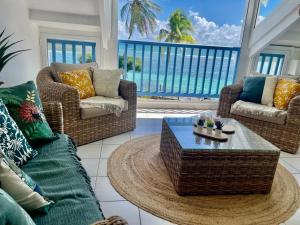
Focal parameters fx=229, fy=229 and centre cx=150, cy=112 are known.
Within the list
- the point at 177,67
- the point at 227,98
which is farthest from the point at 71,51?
the point at 227,98

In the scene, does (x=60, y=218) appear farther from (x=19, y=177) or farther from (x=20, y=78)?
(x=20, y=78)

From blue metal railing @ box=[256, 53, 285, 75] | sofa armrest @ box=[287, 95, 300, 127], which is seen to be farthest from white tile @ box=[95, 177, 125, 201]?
blue metal railing @ box=[256, 53, 285, 75]

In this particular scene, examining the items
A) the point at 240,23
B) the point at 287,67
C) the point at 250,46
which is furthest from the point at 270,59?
the point at 240,23

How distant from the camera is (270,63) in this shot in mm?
4070

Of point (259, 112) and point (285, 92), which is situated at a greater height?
point (285, 92)

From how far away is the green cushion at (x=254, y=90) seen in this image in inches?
109

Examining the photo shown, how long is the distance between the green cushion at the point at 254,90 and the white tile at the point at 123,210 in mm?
1989

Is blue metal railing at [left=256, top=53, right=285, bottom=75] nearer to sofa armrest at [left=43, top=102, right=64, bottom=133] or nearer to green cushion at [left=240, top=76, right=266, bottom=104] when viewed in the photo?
green cushion at [left=240, top=76, right=266, bottom=104]

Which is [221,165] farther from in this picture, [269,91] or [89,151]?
[269,91]

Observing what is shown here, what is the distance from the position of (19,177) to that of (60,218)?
0.71ft

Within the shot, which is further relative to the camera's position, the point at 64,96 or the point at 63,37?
the point at 63,37

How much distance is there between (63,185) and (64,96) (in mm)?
1223

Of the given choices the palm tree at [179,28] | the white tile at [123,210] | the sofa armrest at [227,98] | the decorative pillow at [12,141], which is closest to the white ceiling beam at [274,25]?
the sofa armrest at [227,98]

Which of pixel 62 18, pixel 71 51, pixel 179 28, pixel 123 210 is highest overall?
pixel 179 28
